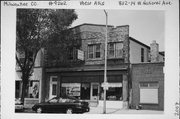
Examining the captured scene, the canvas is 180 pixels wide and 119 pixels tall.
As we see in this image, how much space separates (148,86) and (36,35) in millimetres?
3086

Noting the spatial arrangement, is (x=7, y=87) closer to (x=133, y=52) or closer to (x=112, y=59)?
(x=112, y=59)

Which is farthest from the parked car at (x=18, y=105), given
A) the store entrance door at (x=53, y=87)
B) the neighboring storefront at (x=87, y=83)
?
the store entrance door at (x=53, y=87)

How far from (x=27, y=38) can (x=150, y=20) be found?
119 inches

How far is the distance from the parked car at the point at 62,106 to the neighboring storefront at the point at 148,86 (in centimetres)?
120

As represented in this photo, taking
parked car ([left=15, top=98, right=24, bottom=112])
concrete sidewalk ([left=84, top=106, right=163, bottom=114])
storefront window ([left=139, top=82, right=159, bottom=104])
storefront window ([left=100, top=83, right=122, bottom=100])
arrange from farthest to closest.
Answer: storefront window ([left=100, top=83, right=122, bottom=100]) → storefront window ([left=139, top=82, right=159, bottom=104]) → parked car ([left=15, top=98, right=24, bottom=112]) → concrete sidewalk ([left=84, top=106, right=163, bottom=114])

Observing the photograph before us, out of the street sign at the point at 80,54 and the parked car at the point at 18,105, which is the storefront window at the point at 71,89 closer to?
the street sign at the point at 80,54

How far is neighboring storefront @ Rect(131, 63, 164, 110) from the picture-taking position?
6.91 metres

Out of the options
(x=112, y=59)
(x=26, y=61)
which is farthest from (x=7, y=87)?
(x=112, y=59)

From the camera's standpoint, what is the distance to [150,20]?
23.0 ft

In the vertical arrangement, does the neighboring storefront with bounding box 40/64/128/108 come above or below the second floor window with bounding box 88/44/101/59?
below

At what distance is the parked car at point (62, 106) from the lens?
696cm

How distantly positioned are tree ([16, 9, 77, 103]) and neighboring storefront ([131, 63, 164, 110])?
2.13m

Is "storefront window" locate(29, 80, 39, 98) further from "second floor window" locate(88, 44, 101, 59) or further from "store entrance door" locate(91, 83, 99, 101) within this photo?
"second floor window" locate(88, 44, 101, 59)

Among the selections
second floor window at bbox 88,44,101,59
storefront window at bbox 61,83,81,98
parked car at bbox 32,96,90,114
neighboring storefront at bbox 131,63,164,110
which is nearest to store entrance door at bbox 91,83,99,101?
parked car at bbox 32,96,90,114
